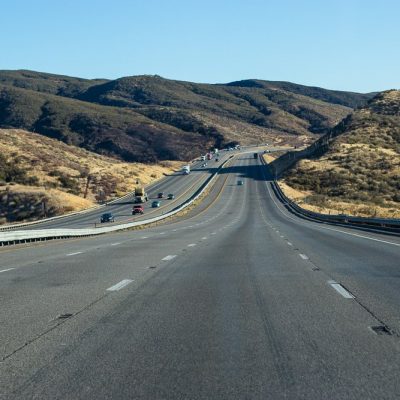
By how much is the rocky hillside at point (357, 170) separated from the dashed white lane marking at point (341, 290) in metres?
54.8

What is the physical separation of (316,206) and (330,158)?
36.8 m

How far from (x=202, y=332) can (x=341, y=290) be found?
4232 mm

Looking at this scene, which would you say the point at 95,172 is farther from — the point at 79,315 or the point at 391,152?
the point at 79,315

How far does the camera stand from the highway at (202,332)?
5504 millimetres

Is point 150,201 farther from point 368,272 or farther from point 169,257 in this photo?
point 368,272

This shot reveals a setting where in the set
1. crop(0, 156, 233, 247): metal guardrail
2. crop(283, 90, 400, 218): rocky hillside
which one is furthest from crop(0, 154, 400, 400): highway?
crop(283, 90, 400, 218): rocky hillside

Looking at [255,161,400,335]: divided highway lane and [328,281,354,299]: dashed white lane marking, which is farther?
[328,281,354,299]: dashed white lane marking

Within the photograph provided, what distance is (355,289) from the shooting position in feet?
37.0

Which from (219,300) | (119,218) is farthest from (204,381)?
(119,218)

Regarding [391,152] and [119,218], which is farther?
[391,152]

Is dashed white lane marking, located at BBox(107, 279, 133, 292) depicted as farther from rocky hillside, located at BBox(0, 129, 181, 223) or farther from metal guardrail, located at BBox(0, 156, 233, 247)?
rocky hillside, located at BBox(0, 129, 181, 223)

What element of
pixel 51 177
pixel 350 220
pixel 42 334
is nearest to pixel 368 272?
pixel 42 334

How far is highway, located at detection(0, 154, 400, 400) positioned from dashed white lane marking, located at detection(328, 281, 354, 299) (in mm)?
28

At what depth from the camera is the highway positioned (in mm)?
5504
